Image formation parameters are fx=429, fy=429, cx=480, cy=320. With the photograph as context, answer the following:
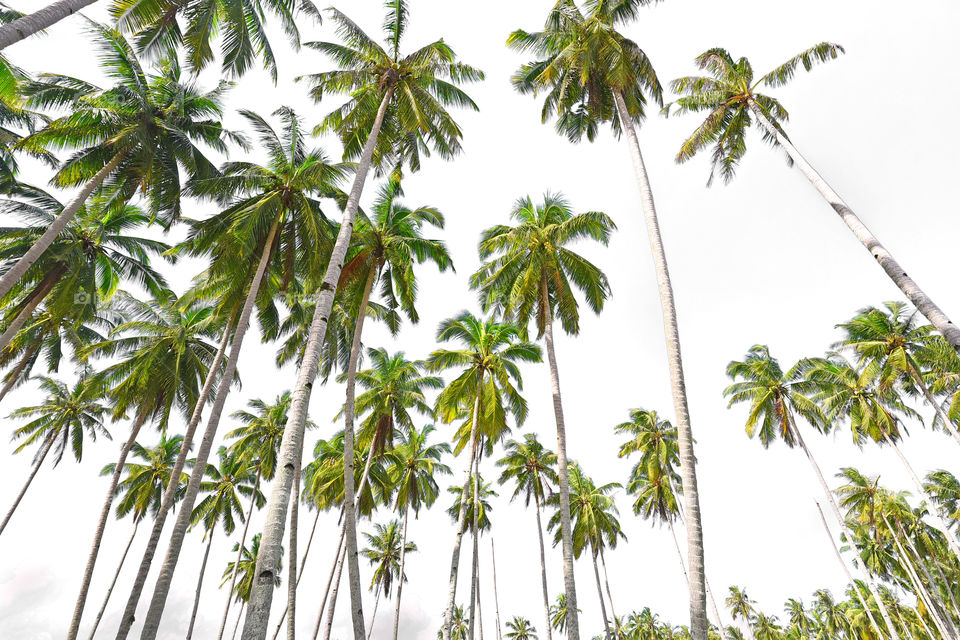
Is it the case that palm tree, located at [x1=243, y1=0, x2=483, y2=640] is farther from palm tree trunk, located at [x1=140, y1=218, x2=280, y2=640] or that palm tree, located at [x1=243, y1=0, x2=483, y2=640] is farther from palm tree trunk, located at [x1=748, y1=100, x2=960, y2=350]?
palm tree trunk, located at [x1=748, y1=100, x2=960, y2=350]

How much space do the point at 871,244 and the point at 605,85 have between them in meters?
9.32

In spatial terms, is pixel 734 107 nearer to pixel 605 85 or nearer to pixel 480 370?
pixel 605 85

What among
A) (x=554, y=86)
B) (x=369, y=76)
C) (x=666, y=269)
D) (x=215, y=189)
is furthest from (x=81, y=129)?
(x=666, y=269)

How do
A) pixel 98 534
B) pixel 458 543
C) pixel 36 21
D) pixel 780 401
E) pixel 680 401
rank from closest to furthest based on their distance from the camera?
pixel 36 21 < pixel 680 401 < pixel 458 543 < pixel 98 534 < pixel 780 401

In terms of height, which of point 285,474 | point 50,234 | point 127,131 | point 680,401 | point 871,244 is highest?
point 127,131

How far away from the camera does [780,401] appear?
87.7 ft

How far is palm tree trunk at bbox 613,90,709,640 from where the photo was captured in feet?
24.8

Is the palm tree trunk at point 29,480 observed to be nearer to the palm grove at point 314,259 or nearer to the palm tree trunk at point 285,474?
the palm grove at point 314,259

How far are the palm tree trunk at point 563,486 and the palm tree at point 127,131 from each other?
12.6 m

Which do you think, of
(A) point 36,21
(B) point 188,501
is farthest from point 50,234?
(B) point 188,501

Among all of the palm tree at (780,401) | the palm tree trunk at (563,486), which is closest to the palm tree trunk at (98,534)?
the palm tree trunk at (563,486)

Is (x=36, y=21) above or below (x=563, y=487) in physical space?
above

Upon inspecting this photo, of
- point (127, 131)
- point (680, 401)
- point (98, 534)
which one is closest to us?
point (680, 401)

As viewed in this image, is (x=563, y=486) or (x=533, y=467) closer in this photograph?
(x=563, y=486)
